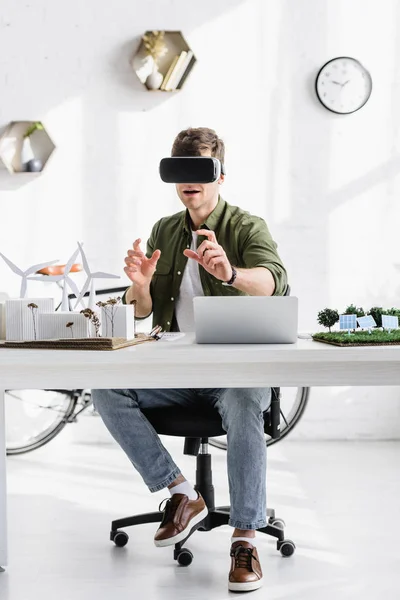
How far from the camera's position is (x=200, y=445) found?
8.43 feet

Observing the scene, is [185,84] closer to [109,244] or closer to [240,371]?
[109,244]

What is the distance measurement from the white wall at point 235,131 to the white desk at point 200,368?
91.0 inches

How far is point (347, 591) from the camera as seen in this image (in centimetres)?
216

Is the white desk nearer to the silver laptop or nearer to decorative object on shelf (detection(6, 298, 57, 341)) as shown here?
the silver laptop

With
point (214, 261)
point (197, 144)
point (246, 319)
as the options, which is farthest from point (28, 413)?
point (246, 319)

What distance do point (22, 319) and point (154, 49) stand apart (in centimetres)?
226

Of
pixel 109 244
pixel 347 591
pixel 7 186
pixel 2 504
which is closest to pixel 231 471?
pixel 347 591

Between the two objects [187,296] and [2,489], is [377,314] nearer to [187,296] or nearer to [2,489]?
[187,296]

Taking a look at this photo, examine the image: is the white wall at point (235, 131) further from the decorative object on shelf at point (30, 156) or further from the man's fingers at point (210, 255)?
the man's fingers at point (210, 255)

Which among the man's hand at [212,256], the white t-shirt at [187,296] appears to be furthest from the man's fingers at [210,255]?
the white t-shirt at [187,296]

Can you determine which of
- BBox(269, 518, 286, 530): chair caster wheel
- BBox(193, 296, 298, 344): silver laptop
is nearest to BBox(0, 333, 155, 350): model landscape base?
BBox(193, 296, 298, 344): silver laptop

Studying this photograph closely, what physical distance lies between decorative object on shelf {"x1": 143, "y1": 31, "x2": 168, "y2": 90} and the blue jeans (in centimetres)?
199

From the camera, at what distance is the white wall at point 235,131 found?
3.91 metres

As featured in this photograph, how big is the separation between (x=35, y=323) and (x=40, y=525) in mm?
1086
